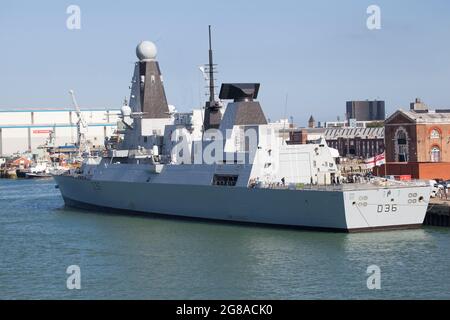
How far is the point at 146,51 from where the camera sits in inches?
1603

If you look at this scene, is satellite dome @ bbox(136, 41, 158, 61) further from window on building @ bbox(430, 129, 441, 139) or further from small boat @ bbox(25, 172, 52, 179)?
small boat @ bbox(25, 172, 52, 179)

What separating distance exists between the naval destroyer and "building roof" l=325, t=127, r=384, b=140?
101ft

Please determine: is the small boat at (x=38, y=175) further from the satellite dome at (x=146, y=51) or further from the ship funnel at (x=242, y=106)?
the ship funnel at (x=242, y=106)

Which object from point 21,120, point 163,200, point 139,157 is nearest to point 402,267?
point 163,200

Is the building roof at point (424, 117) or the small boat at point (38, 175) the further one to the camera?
the small boat at point (38, 175)

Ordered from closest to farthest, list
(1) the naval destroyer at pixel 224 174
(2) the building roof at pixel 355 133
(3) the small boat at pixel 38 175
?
(1) the naval destroyer at pixel 224 174 → (2) the building roof at pixel 355 133 → (3) the small boat at pixel 38 175

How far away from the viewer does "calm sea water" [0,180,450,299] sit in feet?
66.5

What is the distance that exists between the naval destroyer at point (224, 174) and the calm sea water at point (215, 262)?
28.8 inches

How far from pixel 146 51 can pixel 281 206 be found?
48.5ft

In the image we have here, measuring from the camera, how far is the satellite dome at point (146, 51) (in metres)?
40.7

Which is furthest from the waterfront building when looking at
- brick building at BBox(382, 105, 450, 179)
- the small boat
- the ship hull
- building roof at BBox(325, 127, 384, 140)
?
the ship hull

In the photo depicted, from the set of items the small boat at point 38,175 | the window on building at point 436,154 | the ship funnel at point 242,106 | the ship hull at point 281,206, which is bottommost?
the ship hull at point 281,206

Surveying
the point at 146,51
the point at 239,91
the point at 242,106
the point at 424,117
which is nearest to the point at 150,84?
the point at 146,51

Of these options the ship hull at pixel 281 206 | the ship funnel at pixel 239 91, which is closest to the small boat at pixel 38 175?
the ship hull at pixel 281 206
